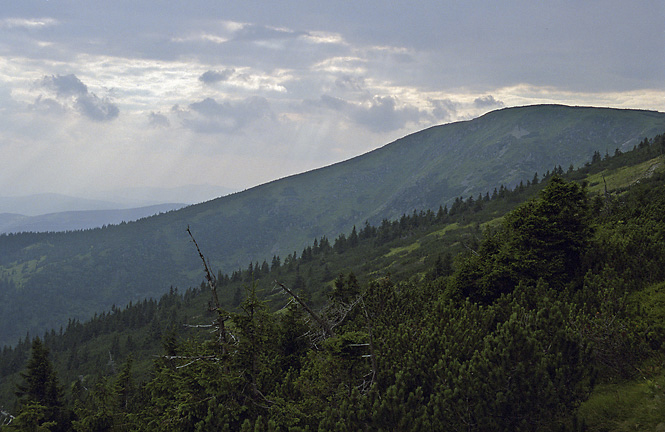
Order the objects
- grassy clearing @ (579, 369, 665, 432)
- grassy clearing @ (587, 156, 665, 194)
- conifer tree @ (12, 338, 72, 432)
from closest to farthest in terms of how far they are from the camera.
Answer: grassy clearing @ (579, 369, 665, 432) → conifer tree @ (12, 338, 72, 432) → grassy clearing @ (587, 156, 665, 194)

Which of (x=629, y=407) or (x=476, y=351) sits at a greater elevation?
(x=476, y=351)

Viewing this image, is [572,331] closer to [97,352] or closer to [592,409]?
[592,409]

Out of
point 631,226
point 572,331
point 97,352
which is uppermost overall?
point 631,226

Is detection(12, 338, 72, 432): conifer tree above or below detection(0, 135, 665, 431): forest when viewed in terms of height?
below

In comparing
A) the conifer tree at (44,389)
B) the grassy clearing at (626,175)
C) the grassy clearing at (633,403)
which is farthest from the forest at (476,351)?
the grassy clearing at (626,175)

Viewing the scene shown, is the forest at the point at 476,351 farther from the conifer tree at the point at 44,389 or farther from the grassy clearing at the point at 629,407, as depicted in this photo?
→ the conifer tree at the point at 44,389

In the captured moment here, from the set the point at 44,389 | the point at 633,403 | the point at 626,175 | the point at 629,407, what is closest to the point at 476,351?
the point at 629,407

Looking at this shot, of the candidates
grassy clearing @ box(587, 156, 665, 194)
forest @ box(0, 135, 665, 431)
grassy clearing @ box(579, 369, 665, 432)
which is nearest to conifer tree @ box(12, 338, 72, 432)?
forest @ box(0, 135, 665, 431)

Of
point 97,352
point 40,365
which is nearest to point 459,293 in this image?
point 40,365

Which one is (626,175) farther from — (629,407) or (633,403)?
(629,407)

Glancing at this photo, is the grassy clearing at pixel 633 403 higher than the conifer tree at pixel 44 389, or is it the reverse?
the grassy clearing at pixel 633 403

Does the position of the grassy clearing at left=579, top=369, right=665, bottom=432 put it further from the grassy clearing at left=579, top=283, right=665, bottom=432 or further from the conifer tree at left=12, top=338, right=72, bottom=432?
the conifer tree at left=12, top=338, right=72, bottom=432

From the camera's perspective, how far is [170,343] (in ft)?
109

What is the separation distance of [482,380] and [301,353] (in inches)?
388
